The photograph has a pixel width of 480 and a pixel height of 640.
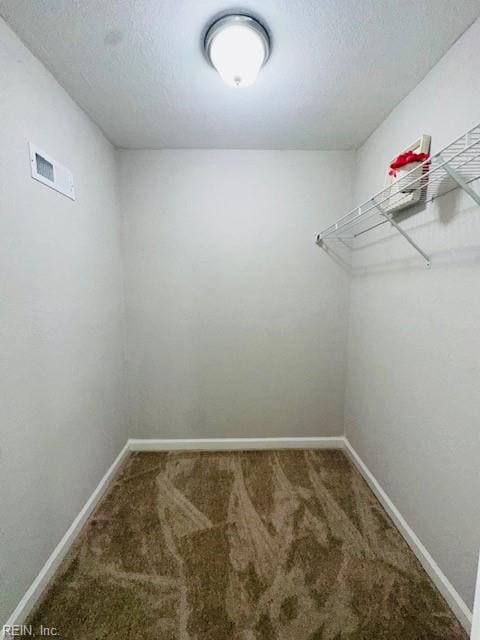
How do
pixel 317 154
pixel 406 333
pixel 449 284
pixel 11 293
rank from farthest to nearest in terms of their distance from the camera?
pixel 317 154, pixel 406 333, pixel 449 284, pixel 11 293

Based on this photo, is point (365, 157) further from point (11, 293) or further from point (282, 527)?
point (282, 527)

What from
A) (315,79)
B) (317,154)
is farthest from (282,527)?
(317,154)

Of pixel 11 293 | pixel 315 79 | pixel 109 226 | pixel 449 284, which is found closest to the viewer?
pixel 11 293

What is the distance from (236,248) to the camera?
219 centimetres

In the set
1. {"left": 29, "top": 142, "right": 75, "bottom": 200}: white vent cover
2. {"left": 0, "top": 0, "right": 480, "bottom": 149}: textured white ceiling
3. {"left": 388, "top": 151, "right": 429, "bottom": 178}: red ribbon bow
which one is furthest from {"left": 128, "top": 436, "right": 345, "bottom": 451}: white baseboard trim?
{"left": 0, "top": 0, "right": 480, "bottom": 149}: textured white ceiling

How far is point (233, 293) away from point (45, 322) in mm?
1282

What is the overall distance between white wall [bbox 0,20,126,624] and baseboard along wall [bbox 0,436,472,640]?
6cm

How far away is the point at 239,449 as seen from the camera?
234 cm

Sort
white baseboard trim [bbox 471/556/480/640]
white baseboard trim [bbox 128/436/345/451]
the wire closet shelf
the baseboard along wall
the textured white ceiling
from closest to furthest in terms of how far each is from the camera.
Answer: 1. white baseboard trim [bbox 471/556/480/640]
2. the wire closet shelf
3. the textured white ceiling
4. the baseboard along wall
5. white baseboard trim [bbox 128/436/345/451]

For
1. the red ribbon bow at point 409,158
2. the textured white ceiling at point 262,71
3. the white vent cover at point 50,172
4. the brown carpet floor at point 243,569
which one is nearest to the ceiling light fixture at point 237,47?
the textured white ceiling at point 262,71

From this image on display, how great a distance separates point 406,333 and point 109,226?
6.68 feet

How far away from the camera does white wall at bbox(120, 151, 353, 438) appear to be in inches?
83.9

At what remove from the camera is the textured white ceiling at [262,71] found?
1.04 metres

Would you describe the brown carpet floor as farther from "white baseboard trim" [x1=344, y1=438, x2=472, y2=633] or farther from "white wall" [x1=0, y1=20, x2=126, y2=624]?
"white wall" [x1=0, y1=20, x2=126, y2=624]
